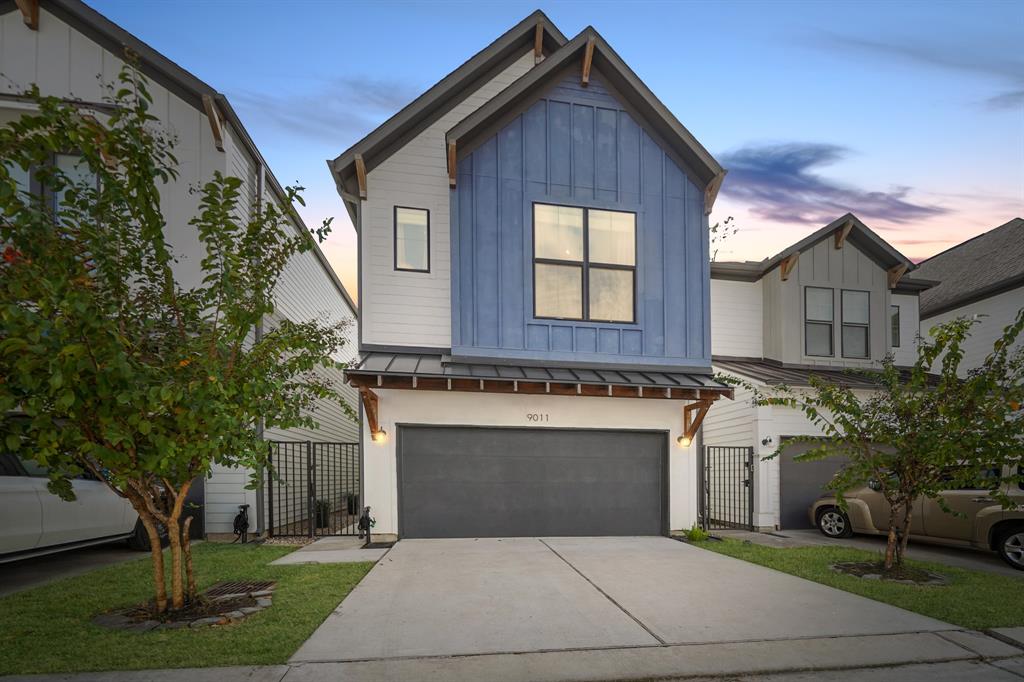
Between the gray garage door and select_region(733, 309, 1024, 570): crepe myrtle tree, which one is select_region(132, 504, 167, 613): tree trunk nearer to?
select_region(733, 309, 1024, 570): crepe myrtle tree

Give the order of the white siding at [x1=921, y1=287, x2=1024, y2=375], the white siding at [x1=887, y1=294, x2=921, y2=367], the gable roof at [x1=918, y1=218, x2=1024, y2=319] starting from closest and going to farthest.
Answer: the white siding at [x1=887, y1=294, x2=921, y2=367]
the white siding at [x1=921, y1=287, x2=1024, y2=375]
the gable roof at [x1=918, y1=218, x2=1024, y2=319]

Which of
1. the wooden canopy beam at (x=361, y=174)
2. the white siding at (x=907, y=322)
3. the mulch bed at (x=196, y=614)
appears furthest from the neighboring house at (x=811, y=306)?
the mulch bed at (x=196, y=614)

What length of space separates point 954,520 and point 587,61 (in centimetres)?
1092

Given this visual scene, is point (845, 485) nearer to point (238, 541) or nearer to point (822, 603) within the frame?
point (822, 603)

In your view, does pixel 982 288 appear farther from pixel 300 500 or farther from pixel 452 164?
pixel 300 500

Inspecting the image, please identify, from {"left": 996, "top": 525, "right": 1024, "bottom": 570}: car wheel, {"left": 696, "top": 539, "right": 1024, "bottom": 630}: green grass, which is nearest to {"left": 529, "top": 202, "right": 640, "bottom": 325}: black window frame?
{"left": 696, "top": 539, "right": 1024, "bottom": 630}: green grass

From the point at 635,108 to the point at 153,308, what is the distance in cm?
1030

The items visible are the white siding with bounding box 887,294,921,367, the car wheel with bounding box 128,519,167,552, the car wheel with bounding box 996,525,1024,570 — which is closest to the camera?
the car wheel with bounding box 996,525,1024,570

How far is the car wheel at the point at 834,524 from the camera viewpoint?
12298 millimetres

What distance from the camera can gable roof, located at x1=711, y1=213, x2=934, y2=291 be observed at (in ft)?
→ 51.1

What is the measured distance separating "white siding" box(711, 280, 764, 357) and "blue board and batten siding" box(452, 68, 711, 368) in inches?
138

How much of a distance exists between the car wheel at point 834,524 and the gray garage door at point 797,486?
0.73m

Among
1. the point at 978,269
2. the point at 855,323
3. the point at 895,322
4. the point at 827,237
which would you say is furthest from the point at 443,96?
the point at 978,269

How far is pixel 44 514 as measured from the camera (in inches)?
300
